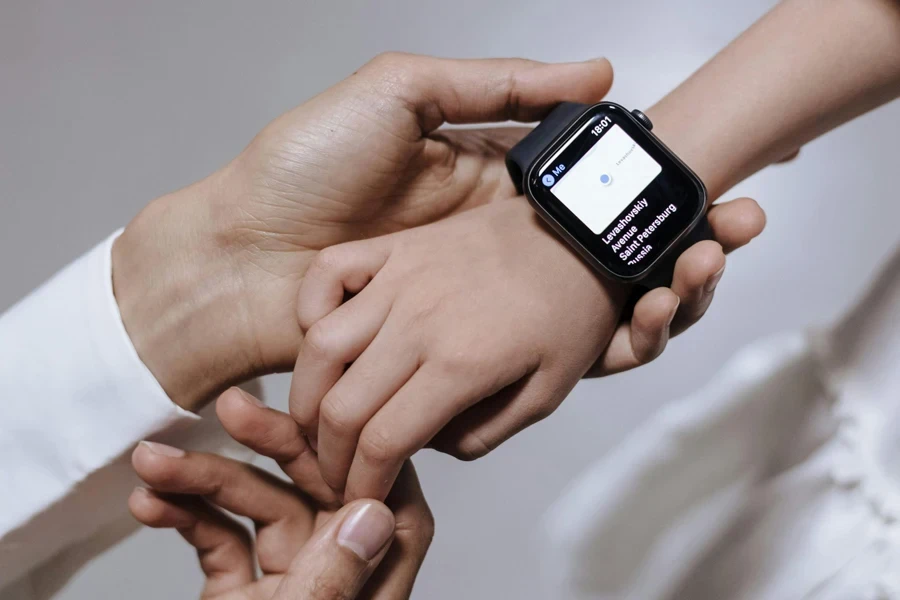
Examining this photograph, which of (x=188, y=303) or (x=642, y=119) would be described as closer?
(x=642, y=119)

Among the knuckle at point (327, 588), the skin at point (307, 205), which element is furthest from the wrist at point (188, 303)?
the knuckle at point (327, 588)

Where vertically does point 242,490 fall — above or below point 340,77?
below

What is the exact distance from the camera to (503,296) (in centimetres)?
50

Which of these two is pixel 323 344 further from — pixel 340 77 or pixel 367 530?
pixel 340 77

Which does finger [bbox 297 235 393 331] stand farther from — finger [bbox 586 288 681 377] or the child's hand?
finger [bbox 586 288 681 377]

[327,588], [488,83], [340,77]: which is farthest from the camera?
[340,77]

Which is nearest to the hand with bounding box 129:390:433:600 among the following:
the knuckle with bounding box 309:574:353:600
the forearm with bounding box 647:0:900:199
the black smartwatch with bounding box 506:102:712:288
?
the knuckle with bounding box 309:574:353:600

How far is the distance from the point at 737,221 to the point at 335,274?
276 millimetres


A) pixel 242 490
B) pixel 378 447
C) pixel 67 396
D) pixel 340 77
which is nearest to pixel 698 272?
pixel 378 447

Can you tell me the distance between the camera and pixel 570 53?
3.32 feet

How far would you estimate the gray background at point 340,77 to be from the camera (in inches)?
35.2

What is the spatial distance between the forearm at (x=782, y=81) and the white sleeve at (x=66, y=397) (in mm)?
454

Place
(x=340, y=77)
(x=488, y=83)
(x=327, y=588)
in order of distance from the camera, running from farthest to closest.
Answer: (x=340, y=77), (x=488, y=83), (x=327, y=588)

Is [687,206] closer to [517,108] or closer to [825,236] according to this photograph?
[517,108]
